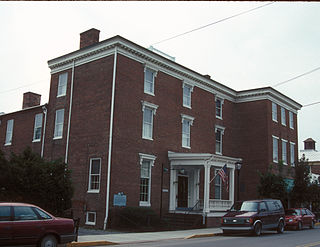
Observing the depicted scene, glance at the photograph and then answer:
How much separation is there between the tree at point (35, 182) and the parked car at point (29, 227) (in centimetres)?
453

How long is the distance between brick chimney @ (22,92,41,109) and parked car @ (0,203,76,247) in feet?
83.0

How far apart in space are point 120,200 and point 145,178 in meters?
2.99

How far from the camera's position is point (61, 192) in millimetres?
17594

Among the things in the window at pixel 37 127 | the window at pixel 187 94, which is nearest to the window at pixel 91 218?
the window at pixel 37 127

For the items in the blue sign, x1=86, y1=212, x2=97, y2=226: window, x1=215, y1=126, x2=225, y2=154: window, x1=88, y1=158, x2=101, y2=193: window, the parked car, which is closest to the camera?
the parked car

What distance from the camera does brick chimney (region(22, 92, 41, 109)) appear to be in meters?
36.1

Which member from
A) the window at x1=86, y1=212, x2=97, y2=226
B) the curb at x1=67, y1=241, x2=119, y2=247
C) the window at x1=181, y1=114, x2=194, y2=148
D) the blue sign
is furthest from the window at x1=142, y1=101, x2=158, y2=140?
the curb at x1=67, y1=241, x2=119, y2=247

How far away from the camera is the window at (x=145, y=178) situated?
25.4m

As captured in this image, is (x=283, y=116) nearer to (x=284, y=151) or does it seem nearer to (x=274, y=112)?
(x=274, y=112)

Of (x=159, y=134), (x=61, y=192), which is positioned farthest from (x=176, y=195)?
(x=61, y=192)

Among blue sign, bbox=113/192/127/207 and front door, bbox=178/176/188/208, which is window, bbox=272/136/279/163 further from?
blue sign, bbox=113/192/127/207

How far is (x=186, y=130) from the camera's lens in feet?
98.7

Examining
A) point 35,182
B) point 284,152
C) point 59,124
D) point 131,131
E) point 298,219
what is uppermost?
point 59,124

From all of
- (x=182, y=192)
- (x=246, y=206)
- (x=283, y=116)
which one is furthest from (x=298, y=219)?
(x=283, y=116)
